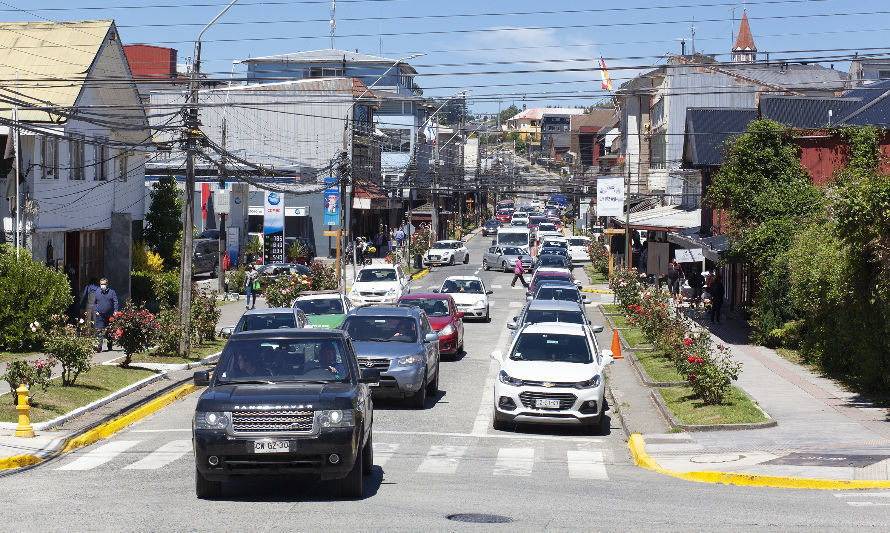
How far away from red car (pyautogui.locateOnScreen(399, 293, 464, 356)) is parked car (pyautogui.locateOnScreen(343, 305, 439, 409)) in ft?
19.0

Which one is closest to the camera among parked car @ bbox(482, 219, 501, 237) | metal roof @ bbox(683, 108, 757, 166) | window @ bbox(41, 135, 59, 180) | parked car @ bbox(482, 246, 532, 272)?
window @ bbox(41, 135, 59, 180)

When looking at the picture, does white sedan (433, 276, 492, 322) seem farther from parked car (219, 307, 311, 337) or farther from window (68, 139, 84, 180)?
parked car (219, 307, 311, 337)

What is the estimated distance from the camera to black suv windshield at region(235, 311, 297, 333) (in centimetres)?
2331

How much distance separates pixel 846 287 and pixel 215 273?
41413mm

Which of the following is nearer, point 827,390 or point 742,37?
point 827,390

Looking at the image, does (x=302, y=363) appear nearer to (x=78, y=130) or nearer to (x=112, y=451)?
(x=112, y=451)

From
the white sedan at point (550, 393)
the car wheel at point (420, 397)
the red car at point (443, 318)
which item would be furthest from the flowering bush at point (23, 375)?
the red car at point (443, 318)

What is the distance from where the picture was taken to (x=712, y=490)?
13211mm

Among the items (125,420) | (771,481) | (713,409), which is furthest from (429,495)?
(713,409)

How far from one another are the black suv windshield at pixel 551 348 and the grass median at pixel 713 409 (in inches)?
80.1

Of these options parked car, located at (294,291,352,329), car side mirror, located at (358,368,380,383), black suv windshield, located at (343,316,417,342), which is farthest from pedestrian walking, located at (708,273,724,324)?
car side mirror, located at (358,368,380,383)

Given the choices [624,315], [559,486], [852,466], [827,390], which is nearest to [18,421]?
[559,486]

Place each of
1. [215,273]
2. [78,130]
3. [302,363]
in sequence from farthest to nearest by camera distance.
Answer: [215,273]
[78,130]
[302,363]

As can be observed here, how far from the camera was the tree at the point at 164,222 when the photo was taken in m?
44.9
